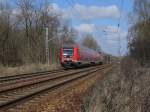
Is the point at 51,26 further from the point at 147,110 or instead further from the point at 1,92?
the point at 147,110

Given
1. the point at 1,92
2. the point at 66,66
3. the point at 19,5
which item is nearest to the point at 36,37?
the point at 19,5

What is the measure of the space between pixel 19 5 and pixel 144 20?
2288 centimetres

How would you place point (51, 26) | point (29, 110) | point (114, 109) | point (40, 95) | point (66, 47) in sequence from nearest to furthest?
1. point (114, 109)
2. point (29, 110)
3. point (40, 95)
4. point (66, 47)
5. point (51, 26)

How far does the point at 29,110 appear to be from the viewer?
11.2 meters

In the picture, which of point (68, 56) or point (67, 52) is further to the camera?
point (67, 52)

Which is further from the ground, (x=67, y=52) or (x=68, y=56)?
(x=67, y=52)

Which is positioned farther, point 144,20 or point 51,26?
point 51,26

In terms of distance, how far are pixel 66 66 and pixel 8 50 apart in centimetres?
872

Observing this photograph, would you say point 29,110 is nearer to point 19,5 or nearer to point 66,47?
point 66,47

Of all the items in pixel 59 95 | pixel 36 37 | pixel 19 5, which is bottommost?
pixel 59 95

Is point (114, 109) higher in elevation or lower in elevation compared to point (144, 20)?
lower

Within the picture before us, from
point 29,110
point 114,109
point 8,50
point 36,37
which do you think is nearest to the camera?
point 114,109

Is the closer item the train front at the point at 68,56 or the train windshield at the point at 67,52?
the train front at the point at 68,56

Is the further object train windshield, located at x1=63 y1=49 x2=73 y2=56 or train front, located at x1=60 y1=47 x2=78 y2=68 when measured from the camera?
train windshield, located at x1=63 y1=49 x2=73 y2=56
